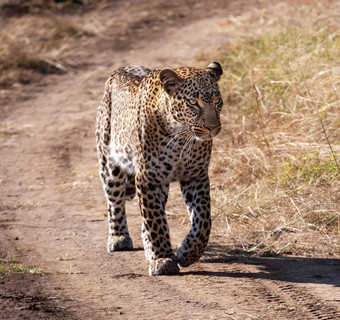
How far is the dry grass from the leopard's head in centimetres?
71

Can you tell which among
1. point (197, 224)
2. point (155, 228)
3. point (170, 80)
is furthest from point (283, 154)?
point (170, 80)

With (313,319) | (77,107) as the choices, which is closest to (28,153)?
(77,107)

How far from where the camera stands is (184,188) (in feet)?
21.7

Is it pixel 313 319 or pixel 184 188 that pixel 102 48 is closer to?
pixel 184 188

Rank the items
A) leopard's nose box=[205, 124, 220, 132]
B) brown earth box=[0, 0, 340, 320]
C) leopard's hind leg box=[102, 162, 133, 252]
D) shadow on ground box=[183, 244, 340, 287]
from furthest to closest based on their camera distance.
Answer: leopard's hind leg box=[102, 162, 133, 252] → shadow on ground box=[183, 244, 340, 287] → leopard's nose box=[205, 124, 220, 132] → brown earth box=[0, 0, 340, 320]

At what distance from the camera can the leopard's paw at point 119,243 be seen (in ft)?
23.6

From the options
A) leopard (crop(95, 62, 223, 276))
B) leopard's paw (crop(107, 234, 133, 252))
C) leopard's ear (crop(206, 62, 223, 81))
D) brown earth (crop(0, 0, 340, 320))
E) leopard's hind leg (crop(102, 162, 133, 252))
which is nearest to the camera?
brown earth (crop(0, 0, 340, 320))

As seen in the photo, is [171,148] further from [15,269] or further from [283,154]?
[283,154]

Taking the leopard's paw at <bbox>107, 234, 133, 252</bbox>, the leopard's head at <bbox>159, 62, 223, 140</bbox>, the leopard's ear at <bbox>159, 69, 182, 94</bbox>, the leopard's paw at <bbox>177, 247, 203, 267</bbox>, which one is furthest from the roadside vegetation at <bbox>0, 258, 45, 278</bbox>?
the leopard's ear at <bbox>159, 69, 182, 94</bbox>

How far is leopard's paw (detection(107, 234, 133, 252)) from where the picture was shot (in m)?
7.18

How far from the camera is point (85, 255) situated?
7.09 meters

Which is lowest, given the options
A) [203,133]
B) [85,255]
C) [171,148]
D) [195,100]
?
[85,255]

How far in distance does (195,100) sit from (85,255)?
193 cm

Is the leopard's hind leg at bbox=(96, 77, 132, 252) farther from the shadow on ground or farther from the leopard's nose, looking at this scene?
the leopard's nose
